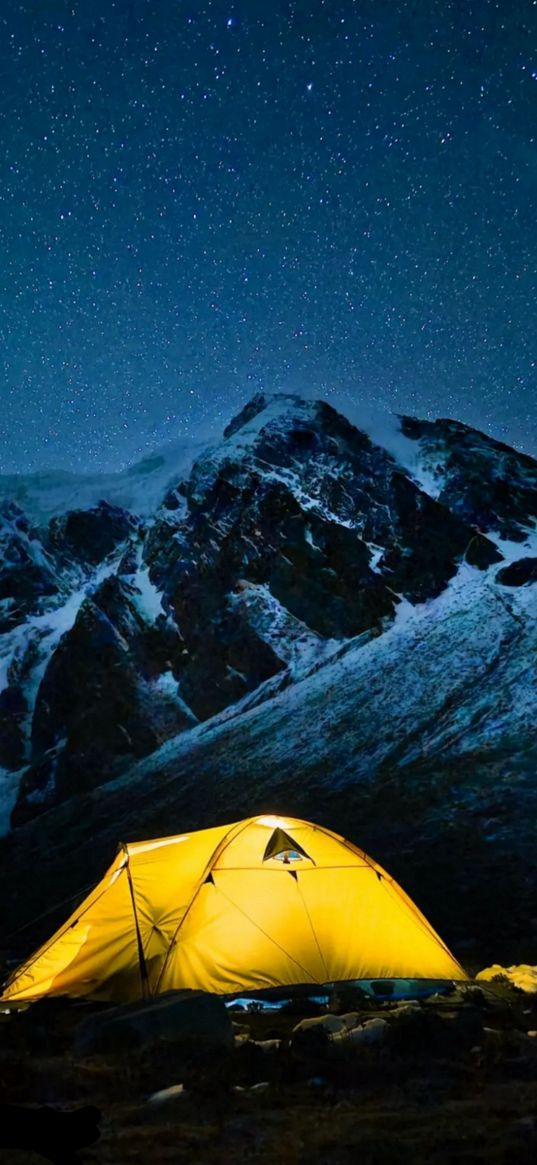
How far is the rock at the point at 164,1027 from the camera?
803 centimetres

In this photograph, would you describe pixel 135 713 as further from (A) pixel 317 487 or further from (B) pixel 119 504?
(B) pixel 119 504

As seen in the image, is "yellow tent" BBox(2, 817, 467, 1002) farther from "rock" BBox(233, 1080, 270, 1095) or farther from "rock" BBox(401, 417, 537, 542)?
"rock" BBox(401, 417, 537, 542)

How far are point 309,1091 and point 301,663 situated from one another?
213ft

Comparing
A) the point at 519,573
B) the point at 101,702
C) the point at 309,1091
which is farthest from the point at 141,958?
the point at 101,702

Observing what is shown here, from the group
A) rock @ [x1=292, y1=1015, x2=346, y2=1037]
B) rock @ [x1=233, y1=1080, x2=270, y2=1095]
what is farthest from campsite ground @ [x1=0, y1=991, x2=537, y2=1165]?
rock @ [x1=292, y1=1015, x2=346, y2=1037]

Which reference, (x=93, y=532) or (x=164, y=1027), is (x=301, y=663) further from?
(x=93, y=532)

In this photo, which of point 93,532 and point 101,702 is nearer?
point 101,702

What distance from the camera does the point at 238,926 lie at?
10.3 metres

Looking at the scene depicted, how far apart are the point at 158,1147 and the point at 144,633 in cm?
8514

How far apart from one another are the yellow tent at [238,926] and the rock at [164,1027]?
1.34m

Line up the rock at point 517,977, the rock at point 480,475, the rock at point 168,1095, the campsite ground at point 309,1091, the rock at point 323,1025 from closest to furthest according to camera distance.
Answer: the campsite ground at point 309,1091 < the rock at point 168,1095 < the rock at point 323,1025 < the rock at point 517,977 < the rock at point 480,475

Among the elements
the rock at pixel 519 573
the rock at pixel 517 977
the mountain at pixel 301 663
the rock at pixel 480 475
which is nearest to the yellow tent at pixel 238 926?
the rock at pixel 517 977

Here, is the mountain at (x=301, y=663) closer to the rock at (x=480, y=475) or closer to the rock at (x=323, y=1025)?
the rock at (x=480, y=475)

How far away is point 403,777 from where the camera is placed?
38.8 m
